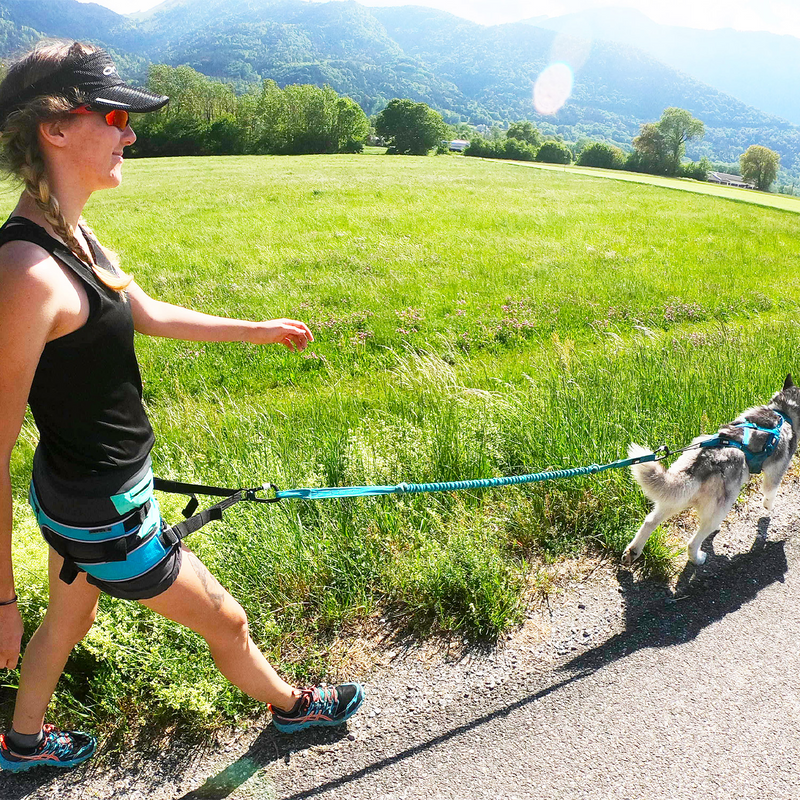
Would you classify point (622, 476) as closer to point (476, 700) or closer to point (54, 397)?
point (476, 700)

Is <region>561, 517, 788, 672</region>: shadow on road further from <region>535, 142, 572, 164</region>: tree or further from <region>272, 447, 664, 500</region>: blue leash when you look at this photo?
<region>535, 142, 572, 164</region>: tree

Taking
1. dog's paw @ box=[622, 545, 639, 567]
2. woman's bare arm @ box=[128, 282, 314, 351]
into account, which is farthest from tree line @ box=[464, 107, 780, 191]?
woman's bare arm @ box=[128, 282, 314, 351]

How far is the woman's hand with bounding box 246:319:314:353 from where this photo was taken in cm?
276

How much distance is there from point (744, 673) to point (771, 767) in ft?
1.66

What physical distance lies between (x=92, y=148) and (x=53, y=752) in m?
2.41

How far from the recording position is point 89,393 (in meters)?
1.82

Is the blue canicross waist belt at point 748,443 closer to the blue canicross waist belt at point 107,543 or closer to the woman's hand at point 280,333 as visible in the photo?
the woman's hand at point 280,333

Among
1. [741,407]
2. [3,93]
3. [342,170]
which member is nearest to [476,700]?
[3,93]

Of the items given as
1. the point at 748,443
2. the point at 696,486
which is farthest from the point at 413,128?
the point at 696,486

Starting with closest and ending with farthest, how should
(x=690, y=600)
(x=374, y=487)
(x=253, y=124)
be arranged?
(x=374, y=487) < (x=690, y=600) < (x=253, y=124)

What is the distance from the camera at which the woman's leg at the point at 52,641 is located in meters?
2.24

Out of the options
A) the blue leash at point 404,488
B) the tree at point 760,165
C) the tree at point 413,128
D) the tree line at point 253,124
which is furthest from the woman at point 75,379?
the tree at point 760,165

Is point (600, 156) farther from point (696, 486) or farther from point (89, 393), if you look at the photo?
point (89, 393)

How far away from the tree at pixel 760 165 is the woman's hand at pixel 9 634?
353ft
